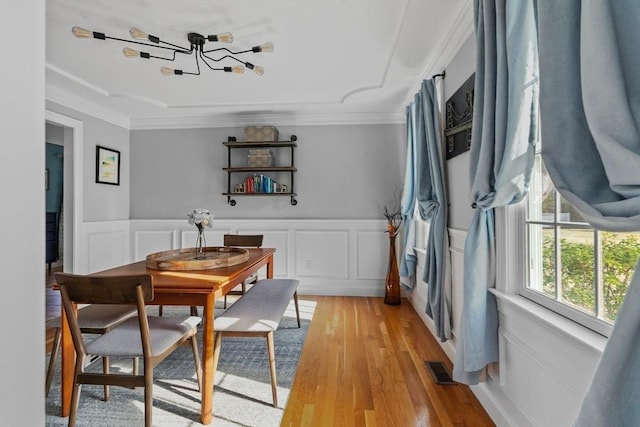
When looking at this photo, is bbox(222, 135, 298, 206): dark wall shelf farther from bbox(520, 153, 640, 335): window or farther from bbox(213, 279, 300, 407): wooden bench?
bbox(520, 153, 640, 335): window

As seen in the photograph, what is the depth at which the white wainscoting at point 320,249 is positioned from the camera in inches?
162

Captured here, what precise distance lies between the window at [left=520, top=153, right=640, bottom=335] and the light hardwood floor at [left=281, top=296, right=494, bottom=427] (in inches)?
32.8

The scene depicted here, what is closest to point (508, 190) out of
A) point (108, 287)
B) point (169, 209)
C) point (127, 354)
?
point (108, 287)

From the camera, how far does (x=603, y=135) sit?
0.81m

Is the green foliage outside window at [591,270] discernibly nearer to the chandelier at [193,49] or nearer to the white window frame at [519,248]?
the white window frame at [519,248]

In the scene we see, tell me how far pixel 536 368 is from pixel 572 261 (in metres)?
0.48

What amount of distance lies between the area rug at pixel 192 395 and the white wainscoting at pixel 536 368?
1.17 meters

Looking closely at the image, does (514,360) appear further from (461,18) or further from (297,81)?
(297,81)

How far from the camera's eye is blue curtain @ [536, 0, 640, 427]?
74 centimetres

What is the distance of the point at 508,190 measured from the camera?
141 cm

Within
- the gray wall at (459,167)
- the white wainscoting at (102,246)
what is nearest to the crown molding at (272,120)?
the white wainscoting at (102,246)

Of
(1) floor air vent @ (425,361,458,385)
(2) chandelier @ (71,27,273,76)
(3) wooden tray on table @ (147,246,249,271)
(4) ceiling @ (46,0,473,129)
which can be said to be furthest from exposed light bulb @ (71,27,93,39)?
(1) floor air vent @ (425,361,458,385)

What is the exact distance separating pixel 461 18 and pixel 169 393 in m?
2.96

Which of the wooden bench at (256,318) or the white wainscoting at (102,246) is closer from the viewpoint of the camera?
the wooden bench at (256,318)
